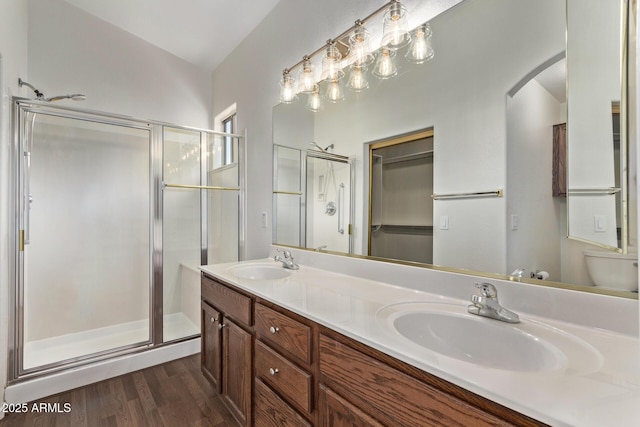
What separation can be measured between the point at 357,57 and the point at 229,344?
172cm

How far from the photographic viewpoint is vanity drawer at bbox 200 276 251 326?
1.40m

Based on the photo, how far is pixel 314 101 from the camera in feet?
6.33

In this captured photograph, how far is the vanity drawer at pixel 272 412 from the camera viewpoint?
1083 millimetres

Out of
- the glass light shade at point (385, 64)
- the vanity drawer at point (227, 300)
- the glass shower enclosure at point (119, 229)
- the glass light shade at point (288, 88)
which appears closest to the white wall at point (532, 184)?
the glass light shade at point (385, 64)

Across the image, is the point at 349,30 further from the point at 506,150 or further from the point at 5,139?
the point at 5,139

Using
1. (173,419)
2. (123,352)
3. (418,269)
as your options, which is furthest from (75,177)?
(418,269)

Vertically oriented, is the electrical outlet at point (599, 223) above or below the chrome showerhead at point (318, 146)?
below

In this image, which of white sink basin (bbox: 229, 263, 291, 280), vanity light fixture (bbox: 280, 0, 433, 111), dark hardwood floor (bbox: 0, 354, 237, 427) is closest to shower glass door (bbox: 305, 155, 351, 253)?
white sink basin (bbox: 229, 263, 291, 280)

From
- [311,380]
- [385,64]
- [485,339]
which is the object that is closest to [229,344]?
[311,380]

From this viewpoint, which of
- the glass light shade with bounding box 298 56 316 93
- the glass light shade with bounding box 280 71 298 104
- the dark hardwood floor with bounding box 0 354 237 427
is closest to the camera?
the dark hardwood floor with bounding box 0 354 237 427

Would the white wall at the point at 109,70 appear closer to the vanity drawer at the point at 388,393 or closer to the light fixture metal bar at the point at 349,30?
the light fixture metal bar at the point at 349,30

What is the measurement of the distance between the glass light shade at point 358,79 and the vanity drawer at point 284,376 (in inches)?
55.1

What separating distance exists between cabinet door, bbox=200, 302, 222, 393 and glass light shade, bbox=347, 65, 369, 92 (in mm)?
1516

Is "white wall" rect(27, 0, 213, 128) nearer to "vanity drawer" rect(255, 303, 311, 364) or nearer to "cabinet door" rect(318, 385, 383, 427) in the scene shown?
"vanity drawer" rect(255, 303, 311, 364)
